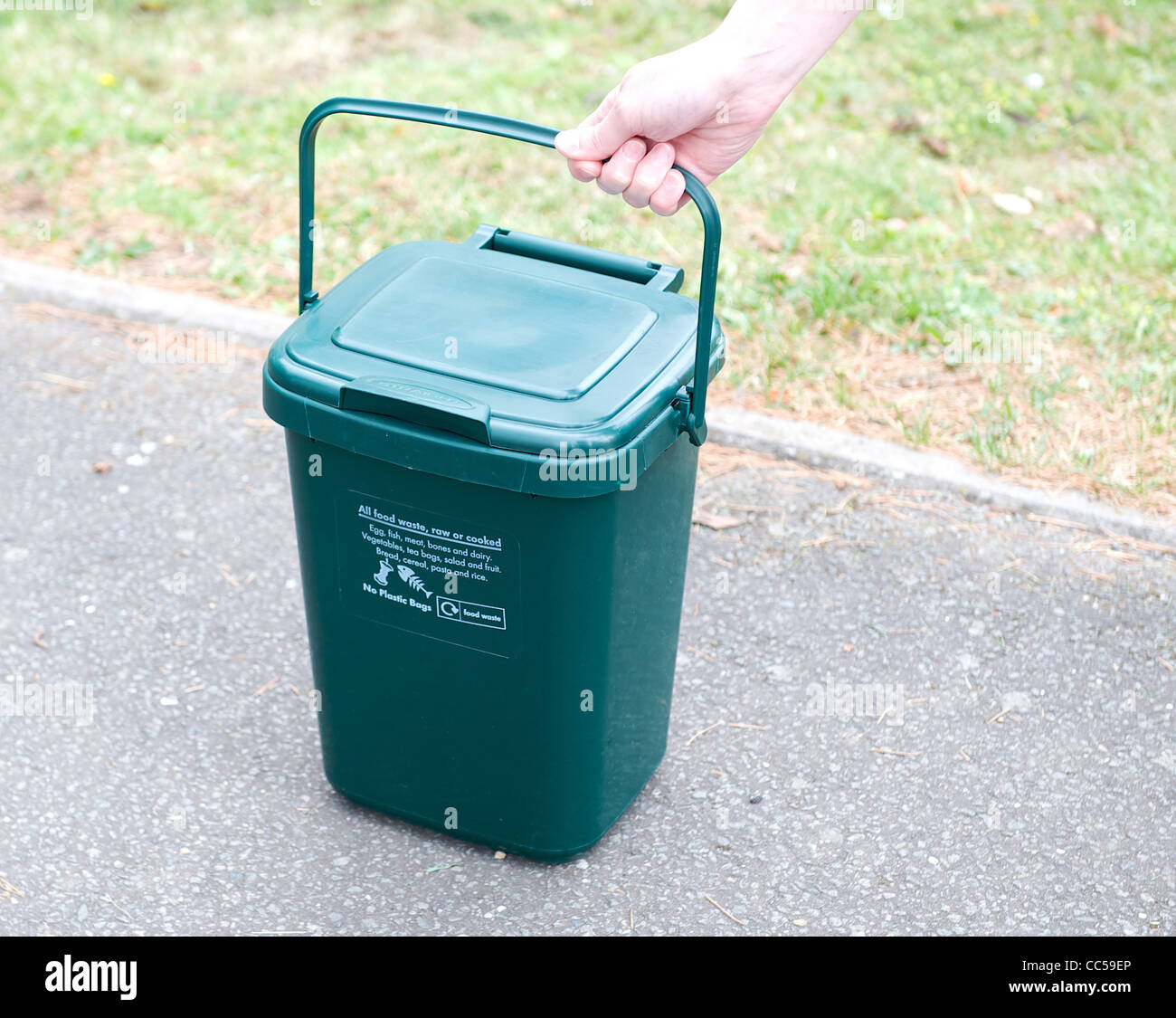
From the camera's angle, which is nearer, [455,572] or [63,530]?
[455,572]

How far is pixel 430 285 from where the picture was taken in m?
2.12

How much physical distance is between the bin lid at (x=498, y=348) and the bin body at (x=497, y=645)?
0.12 meters

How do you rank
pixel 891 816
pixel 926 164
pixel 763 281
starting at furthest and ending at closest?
pixel 926 164, pixel 763 281, pixel 891 816

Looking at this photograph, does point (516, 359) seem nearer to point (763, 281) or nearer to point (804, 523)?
point (804, 523)

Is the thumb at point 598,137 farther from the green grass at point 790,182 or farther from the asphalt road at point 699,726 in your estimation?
the green grass at point 790,182

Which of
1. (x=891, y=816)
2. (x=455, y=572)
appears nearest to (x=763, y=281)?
(x=891, y=816)

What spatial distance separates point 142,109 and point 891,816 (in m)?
3.83

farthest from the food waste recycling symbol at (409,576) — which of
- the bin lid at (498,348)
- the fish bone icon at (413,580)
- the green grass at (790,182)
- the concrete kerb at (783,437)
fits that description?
the green grass at (790,182)
